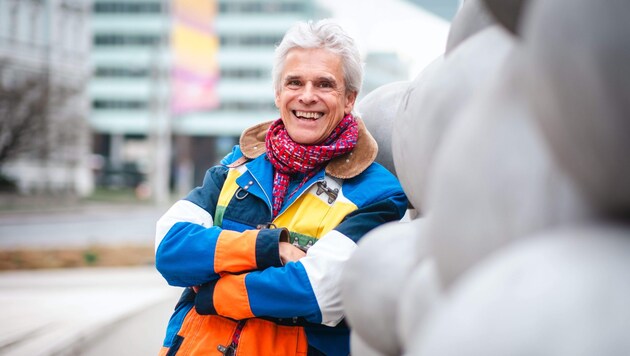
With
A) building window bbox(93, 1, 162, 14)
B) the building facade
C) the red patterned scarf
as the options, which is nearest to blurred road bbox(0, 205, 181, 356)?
the red patterned scarf

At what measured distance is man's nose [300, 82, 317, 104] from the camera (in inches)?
72.2

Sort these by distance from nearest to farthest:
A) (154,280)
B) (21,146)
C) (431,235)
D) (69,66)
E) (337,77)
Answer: (431,235)
(337,77)
(154,280)
(21,146)
(69,66)

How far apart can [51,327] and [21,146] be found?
60.3ft

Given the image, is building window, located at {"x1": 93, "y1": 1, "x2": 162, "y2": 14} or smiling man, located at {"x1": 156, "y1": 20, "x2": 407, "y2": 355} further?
building window, located at {"x1": 93, "y1": 1, "x2": 162, "y2": 14}

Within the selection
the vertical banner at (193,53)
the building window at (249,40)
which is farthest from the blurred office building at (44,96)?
the building window at (249,40)

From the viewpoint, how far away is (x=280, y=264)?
1.68 m

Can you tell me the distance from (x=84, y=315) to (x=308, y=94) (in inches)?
136

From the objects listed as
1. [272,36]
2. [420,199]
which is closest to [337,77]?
[420,199]

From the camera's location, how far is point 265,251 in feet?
5.42

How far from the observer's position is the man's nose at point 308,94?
72.2 inches

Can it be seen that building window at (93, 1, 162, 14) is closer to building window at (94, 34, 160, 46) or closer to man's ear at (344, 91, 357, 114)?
building window at (94, 34, 160, 46)

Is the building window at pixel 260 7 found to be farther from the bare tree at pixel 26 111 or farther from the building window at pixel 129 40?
the bare tree at pixel 26 111

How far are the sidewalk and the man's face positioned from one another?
7.75ft

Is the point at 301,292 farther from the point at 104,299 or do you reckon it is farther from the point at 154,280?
the point at 154,280
